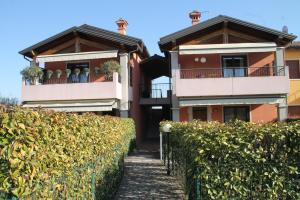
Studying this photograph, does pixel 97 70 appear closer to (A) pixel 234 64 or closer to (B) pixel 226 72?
(B) pixel 226 72

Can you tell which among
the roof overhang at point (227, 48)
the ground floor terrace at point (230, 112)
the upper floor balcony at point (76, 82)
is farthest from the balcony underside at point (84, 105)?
the roof overhang at point (227, 48)

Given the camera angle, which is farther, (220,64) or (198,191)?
(220,64)

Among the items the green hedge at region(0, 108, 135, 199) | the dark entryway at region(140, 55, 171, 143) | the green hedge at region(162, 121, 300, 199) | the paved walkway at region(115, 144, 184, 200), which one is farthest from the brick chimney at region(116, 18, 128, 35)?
the green hedge at region(162, 121, 300, 199)

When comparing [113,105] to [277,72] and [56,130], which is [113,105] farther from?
[56,130]

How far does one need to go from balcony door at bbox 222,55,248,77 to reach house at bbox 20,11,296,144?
7 cm

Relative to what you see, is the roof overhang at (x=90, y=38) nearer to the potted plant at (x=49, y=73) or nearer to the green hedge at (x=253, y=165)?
the potted plant at (x=49, y=73)

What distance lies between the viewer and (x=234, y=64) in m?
28.6

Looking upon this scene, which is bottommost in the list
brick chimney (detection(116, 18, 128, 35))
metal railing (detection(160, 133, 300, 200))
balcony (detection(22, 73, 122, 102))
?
metal railing (detection(160, 133, 300, 200))

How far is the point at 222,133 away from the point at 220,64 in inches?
886

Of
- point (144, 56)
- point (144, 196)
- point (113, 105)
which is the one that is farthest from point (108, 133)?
point (144, 56)

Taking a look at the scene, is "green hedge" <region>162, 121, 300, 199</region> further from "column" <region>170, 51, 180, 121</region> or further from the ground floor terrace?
the ground floor terrace

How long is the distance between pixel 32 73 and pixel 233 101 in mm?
14013

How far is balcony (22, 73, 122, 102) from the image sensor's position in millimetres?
26536

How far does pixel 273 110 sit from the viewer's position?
1117 inches
